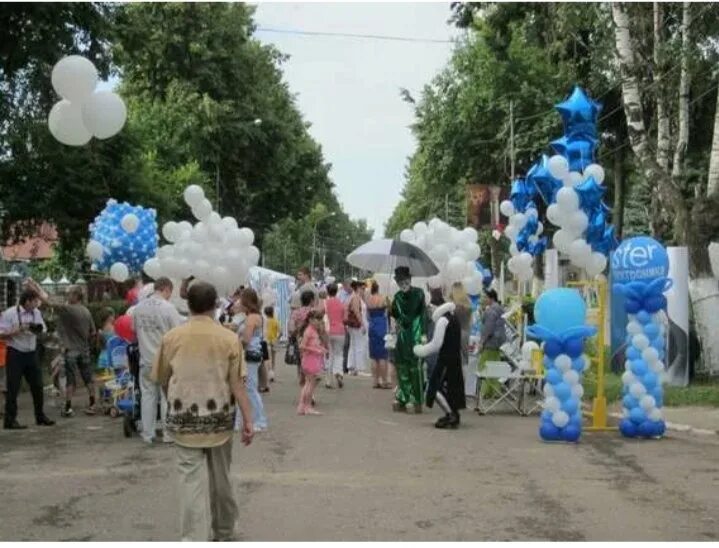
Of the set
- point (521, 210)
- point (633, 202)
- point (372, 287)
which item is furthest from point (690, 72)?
point (633, 202)

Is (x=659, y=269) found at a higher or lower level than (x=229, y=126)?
lower

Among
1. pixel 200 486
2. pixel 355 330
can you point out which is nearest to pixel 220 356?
pixel 200 486

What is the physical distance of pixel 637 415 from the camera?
11.8 m

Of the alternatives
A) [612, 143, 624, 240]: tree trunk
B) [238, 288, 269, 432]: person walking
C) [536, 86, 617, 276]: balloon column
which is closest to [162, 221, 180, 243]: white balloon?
[238, 288, 269, 432]: person walking

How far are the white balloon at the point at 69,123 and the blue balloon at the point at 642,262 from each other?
→ 7.00m

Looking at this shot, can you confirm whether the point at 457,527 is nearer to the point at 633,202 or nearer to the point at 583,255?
the point at 583,255

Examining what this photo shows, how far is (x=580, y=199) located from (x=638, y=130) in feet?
16.9

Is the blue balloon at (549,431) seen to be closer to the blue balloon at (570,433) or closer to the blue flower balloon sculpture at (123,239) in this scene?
the blue balloon at (570,433)

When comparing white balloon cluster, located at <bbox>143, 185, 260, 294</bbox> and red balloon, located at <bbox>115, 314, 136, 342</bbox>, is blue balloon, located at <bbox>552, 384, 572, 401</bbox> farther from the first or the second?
red balloon, located at <bbox>115, 314, 136, 342</bbox>

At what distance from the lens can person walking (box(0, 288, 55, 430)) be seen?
40.8 feet

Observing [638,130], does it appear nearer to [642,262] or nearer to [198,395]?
[642,262]

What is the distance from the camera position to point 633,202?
4978 cm

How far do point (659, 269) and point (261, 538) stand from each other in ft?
24.9

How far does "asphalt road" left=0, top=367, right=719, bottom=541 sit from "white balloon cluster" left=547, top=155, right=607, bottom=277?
223cm
